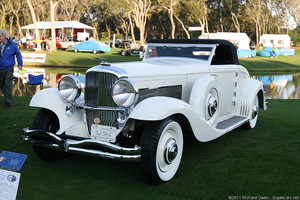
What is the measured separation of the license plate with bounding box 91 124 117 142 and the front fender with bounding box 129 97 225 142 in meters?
0.36

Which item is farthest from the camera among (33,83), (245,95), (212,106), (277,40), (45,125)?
(277,40)

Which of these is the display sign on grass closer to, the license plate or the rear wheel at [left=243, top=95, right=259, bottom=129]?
the license plate

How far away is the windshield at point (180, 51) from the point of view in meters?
4.98

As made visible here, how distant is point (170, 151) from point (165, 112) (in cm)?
51

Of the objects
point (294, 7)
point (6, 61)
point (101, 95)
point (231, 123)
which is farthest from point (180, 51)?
point (294, 7)

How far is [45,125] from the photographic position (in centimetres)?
393

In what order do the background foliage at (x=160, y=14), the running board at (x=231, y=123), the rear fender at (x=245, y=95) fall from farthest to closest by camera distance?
1. the background foliage at (x=160, y=14)
2. the rear fender at (x=245, y=95)
3. the running board at (x=231, y=123)

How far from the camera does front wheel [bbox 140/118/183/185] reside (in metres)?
3.17

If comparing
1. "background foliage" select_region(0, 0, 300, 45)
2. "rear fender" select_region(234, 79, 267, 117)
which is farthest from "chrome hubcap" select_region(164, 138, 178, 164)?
"background foliage" select_region(0, 0, 300, 45)

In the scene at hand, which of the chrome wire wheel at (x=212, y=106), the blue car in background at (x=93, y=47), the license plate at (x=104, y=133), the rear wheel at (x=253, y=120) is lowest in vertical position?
the rear wheel at (x=253, y=120)

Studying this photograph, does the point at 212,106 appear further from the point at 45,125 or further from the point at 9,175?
the point at 9,175

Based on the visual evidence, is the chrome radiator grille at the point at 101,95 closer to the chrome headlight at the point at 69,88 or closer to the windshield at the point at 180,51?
the chrome headlight at the point at 69,88

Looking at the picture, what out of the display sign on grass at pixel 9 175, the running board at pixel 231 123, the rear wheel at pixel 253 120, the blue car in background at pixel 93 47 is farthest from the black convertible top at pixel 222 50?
the blue car in background at pixel 93 47

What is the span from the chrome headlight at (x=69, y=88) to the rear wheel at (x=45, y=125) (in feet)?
1.34
